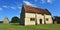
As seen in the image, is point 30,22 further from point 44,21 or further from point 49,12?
point 49,12

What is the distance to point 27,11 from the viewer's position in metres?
50.9

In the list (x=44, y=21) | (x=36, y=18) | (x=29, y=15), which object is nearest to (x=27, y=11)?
(x=29, y=15)

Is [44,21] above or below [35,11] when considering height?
below

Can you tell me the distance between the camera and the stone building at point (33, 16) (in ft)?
167

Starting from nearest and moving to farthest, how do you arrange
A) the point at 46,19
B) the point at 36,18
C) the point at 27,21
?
the point at 27,21 → the point at 36,18 → the point at 46,19

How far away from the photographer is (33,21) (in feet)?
171

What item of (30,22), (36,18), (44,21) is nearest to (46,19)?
(44,21)

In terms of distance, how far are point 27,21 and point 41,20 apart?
7967mm

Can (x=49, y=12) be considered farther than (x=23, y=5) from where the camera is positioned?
Yes

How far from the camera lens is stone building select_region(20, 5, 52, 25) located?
50.8 meters

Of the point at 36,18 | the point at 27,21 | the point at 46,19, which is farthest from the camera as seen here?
the point at 46,19

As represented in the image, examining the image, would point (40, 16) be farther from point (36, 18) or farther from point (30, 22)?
point (30, 22)

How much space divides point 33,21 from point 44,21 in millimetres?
6572

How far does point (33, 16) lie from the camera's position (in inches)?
2077
